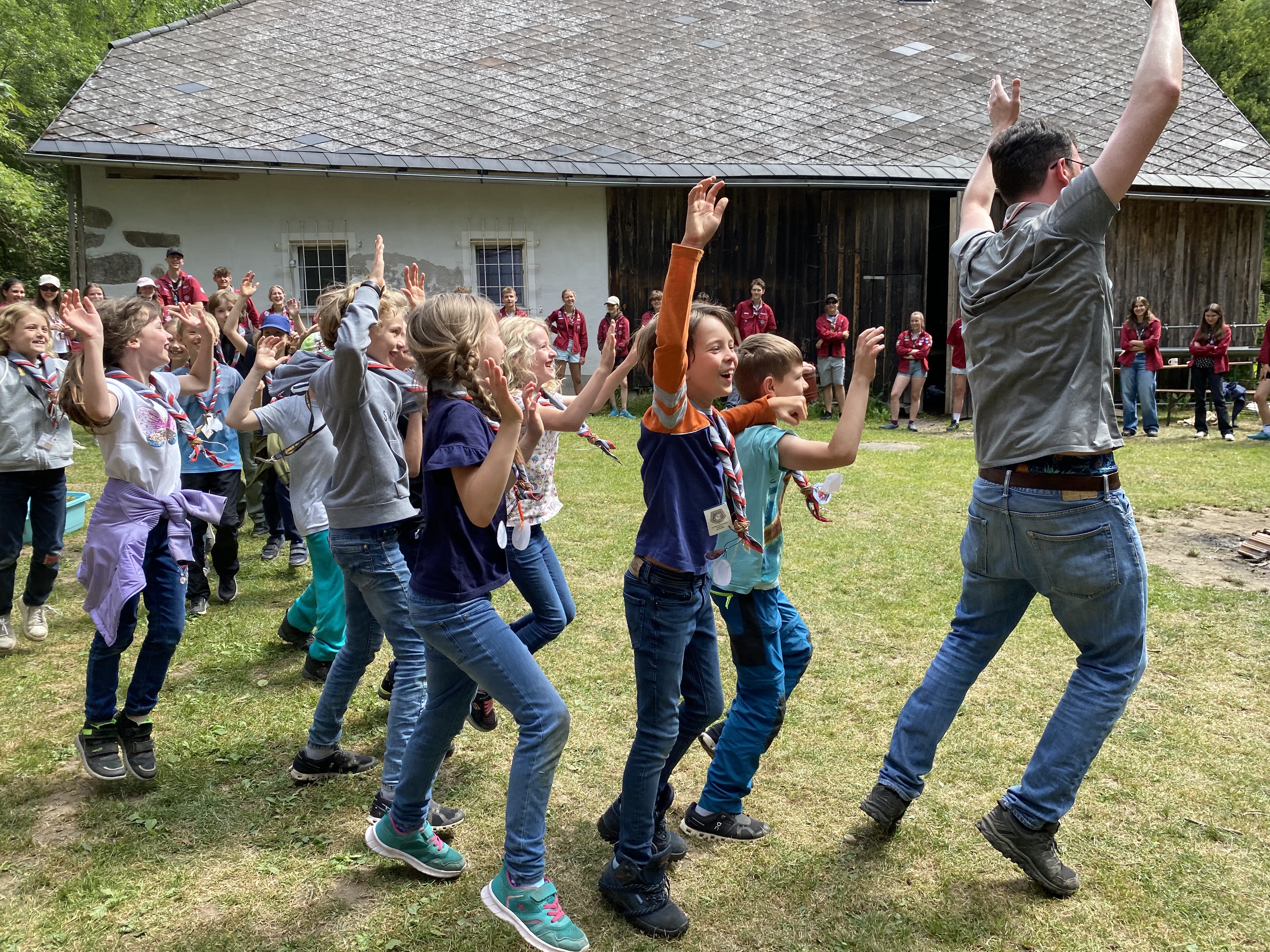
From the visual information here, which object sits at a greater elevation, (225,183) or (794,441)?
(225,183)

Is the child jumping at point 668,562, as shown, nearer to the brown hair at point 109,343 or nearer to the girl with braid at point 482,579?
the girl with braid at point 482,579

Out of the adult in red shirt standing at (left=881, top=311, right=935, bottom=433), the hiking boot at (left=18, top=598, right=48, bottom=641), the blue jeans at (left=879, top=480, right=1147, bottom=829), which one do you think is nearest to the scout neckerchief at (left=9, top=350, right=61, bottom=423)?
the hiking boot at (left=18, top=598, right=48, bottom=641)

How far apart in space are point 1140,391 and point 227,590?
1277 centimetres

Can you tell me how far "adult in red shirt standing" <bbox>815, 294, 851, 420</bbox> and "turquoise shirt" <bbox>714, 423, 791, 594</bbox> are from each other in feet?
38.6

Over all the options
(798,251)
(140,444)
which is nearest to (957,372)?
(798,251)

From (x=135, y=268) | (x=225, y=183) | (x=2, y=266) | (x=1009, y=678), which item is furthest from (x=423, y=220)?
(x=2, y=266)

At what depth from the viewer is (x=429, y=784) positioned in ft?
10.4

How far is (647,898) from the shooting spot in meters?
2.96

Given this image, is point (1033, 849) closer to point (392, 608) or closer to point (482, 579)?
point (482, 579)

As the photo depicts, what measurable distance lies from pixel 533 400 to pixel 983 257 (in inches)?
57.3

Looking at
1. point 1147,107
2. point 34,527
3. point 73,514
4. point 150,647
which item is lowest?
point 73,514

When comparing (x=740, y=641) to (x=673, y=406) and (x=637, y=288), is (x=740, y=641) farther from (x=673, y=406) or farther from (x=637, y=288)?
(x=637, y=288)

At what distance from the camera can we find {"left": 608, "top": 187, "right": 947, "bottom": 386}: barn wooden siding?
1605cm

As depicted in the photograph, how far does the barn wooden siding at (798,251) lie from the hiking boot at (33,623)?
1159 centimetres
